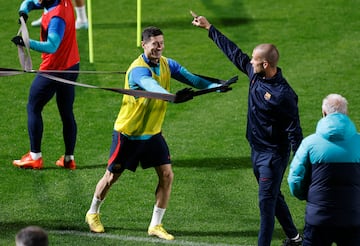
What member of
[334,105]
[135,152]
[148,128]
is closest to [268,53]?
[334,105]

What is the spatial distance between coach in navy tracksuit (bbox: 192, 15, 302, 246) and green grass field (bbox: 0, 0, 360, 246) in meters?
0.87

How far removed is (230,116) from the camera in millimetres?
13812

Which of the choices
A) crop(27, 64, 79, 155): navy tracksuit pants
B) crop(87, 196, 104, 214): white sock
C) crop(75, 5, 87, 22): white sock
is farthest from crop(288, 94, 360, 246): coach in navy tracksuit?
crop(75, 5, 87, 22): white sock

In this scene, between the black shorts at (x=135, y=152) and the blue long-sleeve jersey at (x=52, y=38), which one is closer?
the black shorts at (x=135, y=152)

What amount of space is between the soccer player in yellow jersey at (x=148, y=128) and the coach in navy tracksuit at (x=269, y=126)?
2.35ft

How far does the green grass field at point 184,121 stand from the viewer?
10.4 metres

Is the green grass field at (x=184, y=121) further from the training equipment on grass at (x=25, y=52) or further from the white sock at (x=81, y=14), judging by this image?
the training equipment on grass at (x=25, y=52)

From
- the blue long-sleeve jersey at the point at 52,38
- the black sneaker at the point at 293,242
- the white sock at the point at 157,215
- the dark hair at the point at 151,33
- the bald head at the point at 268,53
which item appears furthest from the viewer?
the blue long-sleeve jersey at the point at 52,38

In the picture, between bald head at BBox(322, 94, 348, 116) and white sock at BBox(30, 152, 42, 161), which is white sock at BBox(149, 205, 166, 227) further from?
bald head at BBox(322, 94, 348, 116)

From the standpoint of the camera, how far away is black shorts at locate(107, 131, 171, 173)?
9805mm

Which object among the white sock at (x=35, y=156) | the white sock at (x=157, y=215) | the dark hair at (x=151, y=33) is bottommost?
the white sock at (x=157, y=215)

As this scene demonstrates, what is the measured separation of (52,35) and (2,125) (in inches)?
104

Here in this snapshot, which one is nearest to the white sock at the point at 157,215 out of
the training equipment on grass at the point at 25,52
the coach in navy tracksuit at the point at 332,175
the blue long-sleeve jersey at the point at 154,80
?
the blue long-sleeve jersey at the point at 154,80

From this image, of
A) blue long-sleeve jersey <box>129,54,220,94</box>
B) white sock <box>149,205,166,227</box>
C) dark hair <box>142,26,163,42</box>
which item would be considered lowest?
white sock <box>149,205,166,227</box>
